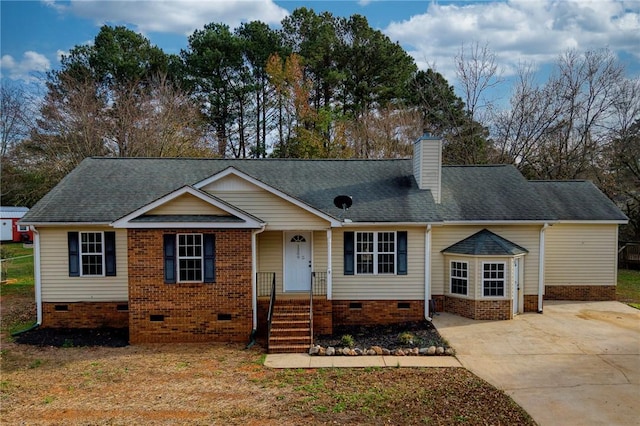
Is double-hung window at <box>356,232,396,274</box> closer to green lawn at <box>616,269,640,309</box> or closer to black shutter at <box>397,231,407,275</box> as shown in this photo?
black shutter at <box>397,231,407,275</box>

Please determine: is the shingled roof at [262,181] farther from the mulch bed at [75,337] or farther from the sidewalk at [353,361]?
the sidewalk at [353,361]

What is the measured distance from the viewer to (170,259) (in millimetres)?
11109

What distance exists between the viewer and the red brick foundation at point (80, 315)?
1244cm

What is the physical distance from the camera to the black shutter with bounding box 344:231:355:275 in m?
13.1

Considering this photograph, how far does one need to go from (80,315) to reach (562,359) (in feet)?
43.8

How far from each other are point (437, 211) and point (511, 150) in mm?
17950

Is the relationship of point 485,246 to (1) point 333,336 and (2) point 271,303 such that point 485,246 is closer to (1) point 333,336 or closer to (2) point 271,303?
(1) point 333,336

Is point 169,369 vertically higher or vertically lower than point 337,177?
lower

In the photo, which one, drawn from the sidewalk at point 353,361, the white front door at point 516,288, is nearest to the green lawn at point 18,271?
the sidewalk at point 353,361

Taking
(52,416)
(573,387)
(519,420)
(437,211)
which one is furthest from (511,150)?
(52,416)

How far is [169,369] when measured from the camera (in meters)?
9.15

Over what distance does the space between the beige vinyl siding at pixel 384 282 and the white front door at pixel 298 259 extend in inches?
34.6

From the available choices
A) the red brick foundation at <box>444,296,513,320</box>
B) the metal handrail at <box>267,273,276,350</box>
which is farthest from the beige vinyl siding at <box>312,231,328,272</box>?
the red brick foundation at <box>444,296,513,320</box>

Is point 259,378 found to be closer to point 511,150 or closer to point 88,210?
point 88,210
